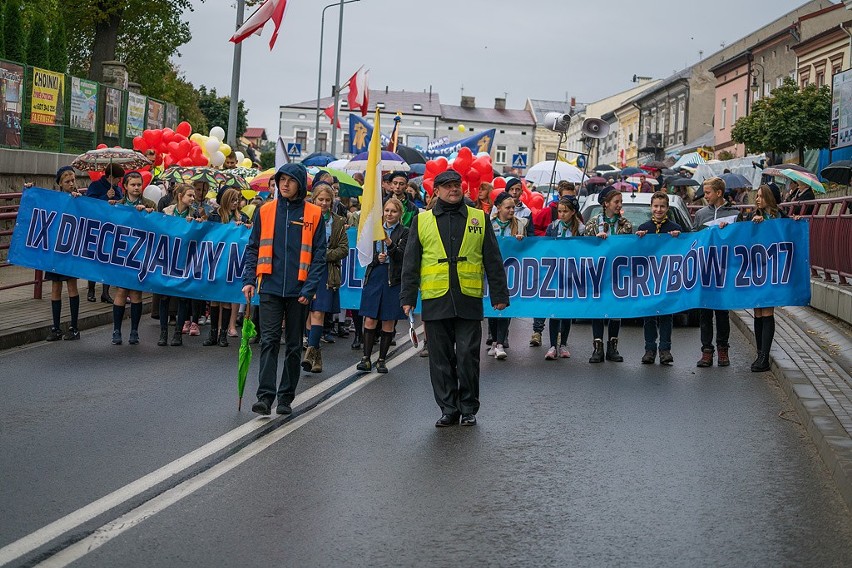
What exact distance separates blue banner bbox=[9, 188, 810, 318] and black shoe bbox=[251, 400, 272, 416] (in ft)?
16.8

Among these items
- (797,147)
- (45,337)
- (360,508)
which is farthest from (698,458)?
(797,147)

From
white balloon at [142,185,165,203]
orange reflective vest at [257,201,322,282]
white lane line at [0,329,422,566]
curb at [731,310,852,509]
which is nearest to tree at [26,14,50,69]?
white balloon at [142,185,165,203]

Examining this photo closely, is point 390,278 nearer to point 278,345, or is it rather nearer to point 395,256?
point 395,256

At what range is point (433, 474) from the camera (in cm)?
768

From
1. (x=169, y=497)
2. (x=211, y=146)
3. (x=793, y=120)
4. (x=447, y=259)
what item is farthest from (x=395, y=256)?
(x=793, y=120)

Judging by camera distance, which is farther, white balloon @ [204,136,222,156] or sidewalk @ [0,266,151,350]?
white balloon @ [204,136,222,156]

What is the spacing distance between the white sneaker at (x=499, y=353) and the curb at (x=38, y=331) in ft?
16.2

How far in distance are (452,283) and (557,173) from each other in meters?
18.3

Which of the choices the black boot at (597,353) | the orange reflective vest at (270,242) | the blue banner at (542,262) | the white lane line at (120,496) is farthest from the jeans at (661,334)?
the white lane line at (120,496)

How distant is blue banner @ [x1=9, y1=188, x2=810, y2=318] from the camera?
13516mm

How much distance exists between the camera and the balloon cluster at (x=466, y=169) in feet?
72.3

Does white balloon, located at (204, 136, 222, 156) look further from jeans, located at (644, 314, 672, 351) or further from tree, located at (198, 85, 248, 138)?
tree, located at (198, 85, 248, 138)

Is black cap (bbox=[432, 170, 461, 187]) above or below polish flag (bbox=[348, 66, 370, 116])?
below

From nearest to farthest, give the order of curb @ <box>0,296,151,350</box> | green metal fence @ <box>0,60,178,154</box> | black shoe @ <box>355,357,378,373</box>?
black shoe @ <box>355,357,378,373</box>, curb @ <box>0,296,151,350</box>, green metal fence @ <box>0,60,178,154</box>
